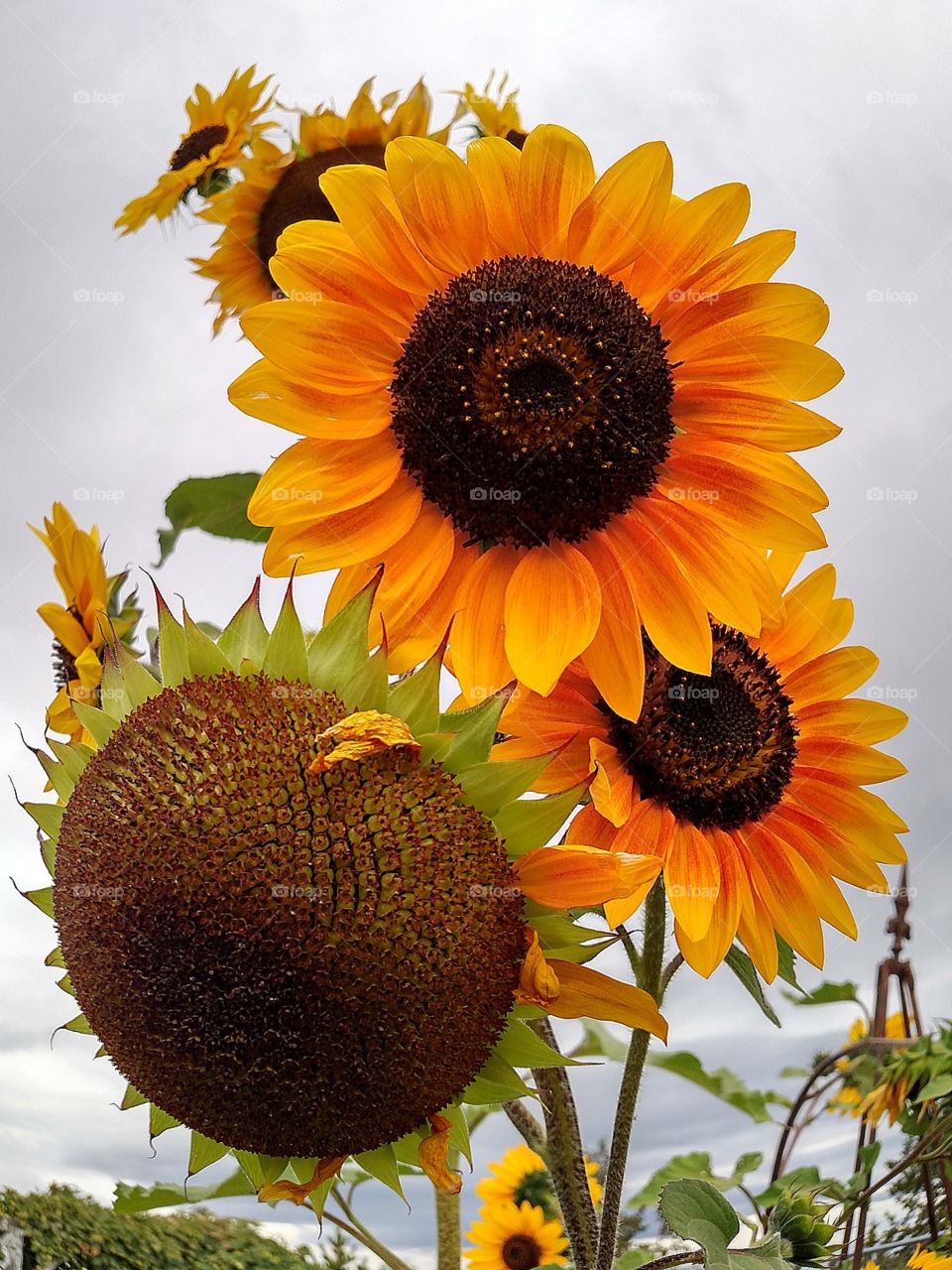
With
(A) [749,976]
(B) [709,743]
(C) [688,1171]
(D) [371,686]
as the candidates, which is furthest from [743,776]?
(C) [688,1171]

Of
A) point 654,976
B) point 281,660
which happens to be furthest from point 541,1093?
point 281,660

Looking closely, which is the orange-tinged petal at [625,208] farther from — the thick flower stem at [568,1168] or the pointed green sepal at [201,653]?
the thick flower stem at [568,1168]

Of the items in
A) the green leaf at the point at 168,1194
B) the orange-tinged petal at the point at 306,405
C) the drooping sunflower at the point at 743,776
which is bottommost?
the green leaf at the point at 168,1194

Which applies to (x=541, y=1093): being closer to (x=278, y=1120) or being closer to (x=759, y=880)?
(x=759, y=880)

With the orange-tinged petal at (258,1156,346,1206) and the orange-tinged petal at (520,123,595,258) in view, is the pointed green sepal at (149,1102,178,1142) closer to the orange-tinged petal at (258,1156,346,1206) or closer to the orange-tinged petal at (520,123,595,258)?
the orange-tinged petal at (258,1156,346,1206)

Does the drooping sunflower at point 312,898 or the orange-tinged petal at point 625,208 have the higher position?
the orange-tinged petal at point 625,208

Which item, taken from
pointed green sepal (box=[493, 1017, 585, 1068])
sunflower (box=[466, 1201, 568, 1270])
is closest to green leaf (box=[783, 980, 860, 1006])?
sunflower (box=[466, 1201, 568, 1270])

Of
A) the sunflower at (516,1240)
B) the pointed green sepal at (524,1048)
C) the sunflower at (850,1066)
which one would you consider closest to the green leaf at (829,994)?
the sunflower at (850,1066)
